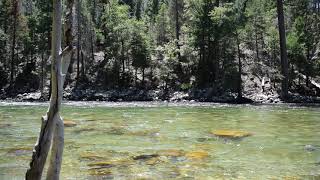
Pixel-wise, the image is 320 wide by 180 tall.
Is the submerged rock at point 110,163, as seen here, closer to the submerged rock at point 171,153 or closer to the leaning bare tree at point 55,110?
the submerged rock at point 171,153

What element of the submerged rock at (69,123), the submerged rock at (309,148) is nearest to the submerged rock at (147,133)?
the submerged rock at (69,123)

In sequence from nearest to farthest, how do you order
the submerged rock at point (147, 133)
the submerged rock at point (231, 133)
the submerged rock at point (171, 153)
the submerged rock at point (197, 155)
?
the submerged rock at point (197, 155) → the submerged rock at point (171, 153) → the submerged rock at point (231, 133) → the submerged rock at point (147, 133)

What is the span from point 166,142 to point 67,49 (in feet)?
32.5

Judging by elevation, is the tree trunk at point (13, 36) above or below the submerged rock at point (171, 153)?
above

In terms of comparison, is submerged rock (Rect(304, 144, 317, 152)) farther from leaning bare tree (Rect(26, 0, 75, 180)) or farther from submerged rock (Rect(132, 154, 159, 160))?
leaning bare tree (Rect(26, 0, 75, 180))

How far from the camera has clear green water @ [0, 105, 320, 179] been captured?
1151cm

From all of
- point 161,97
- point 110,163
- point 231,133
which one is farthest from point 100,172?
point 161,97

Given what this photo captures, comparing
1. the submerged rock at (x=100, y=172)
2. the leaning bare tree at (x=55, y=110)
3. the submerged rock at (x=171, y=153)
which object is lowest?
the submerged rock at (x=100, y=172)

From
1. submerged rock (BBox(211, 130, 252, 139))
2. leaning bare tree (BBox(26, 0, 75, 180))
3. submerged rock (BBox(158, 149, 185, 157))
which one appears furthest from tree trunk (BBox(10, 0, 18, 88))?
leaning bare tree (BBox(26, 0, 75, 180))

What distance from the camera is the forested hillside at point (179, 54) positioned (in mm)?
41469

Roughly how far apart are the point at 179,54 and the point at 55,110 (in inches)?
1654

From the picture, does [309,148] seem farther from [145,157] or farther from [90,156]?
[90,156]

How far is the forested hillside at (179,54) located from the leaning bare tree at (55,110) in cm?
3232

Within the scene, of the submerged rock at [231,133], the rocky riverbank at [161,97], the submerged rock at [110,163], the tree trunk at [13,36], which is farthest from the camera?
the tree trunk at [13,36]
